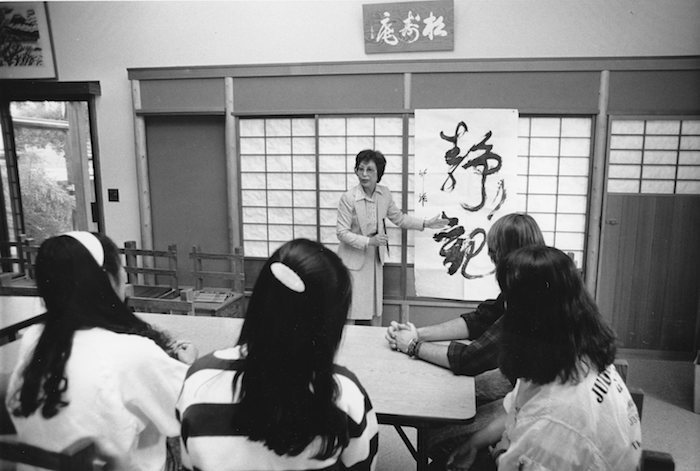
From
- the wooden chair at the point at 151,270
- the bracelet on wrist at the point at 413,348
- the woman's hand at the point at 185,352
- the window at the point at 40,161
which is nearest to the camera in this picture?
the window at the point at 40,161

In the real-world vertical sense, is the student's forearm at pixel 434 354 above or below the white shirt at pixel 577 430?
below

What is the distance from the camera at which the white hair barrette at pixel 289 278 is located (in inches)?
30.0

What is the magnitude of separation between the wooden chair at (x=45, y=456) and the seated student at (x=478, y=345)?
104 centimetres

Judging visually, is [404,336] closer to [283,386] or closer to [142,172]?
[283,386]

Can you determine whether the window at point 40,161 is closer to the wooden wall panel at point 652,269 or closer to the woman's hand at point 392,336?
the woman's hand at point 392,336

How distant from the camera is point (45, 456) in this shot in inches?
29.4

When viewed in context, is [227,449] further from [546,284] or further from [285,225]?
[285,225]

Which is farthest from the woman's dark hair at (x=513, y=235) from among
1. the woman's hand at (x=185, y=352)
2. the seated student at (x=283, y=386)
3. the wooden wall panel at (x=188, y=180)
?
the wooden wall panel at (x=188, y=180)

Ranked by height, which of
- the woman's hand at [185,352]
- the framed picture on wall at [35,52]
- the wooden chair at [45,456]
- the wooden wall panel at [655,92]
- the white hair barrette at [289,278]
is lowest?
the woman's hand at [185,352]

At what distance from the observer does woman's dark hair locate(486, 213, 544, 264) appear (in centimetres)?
144

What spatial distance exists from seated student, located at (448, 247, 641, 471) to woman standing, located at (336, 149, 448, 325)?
2.04m

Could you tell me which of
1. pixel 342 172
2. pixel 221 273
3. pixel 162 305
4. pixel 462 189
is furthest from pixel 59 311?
pixel 462 189

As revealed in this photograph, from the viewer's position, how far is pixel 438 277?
3383 mm

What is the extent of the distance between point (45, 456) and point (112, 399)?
0.22m
